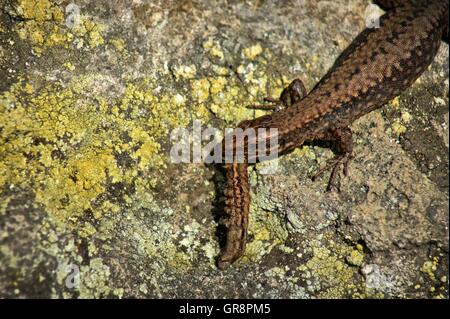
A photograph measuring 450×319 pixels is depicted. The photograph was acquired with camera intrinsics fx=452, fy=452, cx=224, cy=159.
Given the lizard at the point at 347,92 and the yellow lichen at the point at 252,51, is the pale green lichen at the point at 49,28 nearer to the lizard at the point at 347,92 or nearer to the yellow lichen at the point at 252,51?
the yellow lichen at the point at 252,51

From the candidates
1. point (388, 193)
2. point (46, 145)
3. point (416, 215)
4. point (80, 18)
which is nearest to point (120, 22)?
point (80, 18)

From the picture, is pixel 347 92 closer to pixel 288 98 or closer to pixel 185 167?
pixel 288 98

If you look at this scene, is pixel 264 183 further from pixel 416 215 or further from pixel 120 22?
pixel 120 22

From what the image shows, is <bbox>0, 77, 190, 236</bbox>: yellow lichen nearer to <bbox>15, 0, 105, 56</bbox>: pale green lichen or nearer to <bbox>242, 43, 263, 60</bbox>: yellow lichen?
<bbox>15, 0, 105, 56</bbox>: pale green lichen

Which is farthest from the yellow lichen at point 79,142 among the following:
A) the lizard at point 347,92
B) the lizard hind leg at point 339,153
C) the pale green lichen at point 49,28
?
the lizard hind leg at point 339,153

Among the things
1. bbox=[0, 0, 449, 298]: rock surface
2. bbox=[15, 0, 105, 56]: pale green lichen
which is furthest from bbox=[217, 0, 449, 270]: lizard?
bbox=[15, 0, 105, 56]: pale green lichen

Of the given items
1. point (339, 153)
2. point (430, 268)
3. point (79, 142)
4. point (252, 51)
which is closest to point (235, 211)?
point (339, 153)

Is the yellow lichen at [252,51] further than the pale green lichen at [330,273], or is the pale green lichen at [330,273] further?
the yellow lichen at [252,51]
